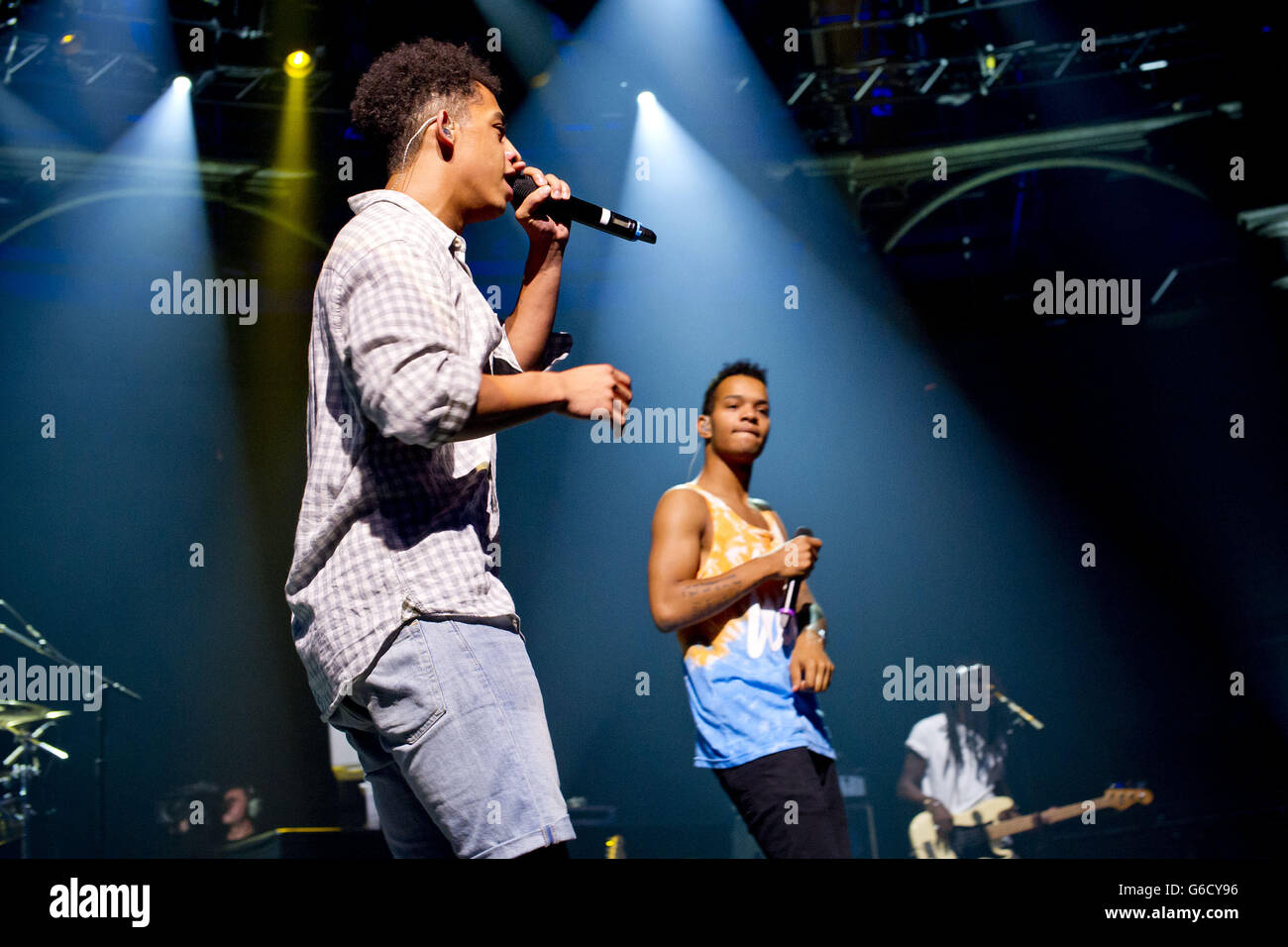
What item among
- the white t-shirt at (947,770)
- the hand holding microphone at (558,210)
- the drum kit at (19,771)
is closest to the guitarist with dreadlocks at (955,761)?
the white t-shirt at (947,770)

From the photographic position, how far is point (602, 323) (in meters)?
6.16

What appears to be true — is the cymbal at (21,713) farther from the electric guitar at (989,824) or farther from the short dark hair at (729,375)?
the electric guitar at (989,824)

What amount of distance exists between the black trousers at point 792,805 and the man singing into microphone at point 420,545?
3.86 ft

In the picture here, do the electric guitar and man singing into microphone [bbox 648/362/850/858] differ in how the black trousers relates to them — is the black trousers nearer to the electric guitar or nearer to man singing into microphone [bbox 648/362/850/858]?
man singing into microphone [bbox 648/362/850/858]

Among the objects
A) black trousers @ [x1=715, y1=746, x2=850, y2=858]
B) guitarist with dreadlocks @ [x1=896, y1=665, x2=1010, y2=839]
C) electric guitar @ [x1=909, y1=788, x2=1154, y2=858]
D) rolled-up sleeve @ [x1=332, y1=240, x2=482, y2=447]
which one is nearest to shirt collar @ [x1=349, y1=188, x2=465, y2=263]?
rolled-up sleeve @ [x1=332, y1=240, x2=482, y2=447]

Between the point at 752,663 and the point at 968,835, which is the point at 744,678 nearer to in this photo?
the point at 752,663

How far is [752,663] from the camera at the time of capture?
2.71 metres

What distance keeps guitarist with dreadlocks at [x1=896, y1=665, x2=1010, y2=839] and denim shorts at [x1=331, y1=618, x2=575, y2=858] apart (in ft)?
14.2

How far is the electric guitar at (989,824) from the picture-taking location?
16.3 ft

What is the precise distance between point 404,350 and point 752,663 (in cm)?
158

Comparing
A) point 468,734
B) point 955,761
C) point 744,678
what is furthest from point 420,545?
point 955,761
